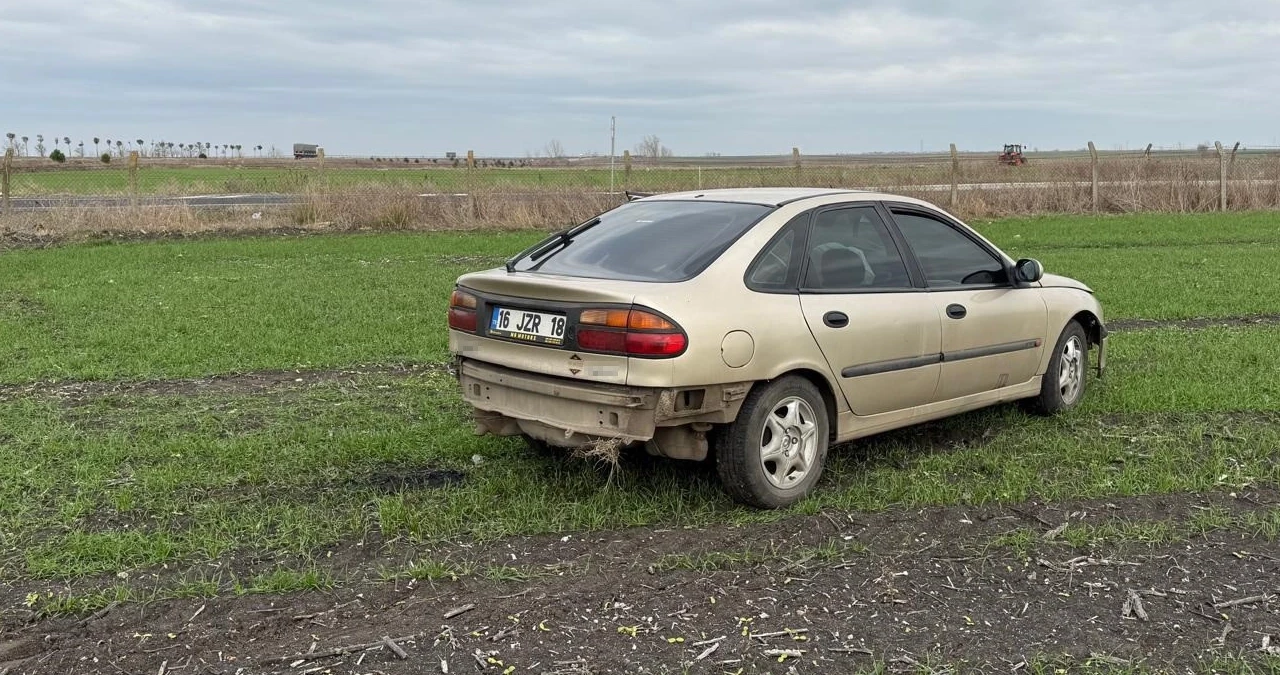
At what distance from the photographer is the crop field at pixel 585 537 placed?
3625 millimetres

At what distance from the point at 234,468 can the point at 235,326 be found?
4.78 meters

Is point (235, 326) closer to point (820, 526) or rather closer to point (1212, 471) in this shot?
point (820, 526)

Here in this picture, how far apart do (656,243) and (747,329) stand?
794 millimetres

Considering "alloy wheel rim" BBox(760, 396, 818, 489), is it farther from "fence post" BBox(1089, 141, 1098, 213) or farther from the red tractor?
the red tractor

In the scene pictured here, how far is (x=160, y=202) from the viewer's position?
72.1 feet

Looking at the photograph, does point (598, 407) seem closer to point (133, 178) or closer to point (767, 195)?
point (767, 195)

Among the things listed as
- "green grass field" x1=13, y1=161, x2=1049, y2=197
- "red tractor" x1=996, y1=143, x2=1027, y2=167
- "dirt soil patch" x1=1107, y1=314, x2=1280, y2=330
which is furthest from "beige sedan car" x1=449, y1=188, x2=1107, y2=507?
"red tractor" x1=996, y1=143, x2=1027, y2=167

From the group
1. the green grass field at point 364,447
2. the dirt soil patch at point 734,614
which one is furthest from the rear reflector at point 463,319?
the dirt soil patch at point 734,614

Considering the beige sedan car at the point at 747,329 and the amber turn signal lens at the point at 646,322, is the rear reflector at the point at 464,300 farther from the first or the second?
the amber turn signal lens at the point at 646,322

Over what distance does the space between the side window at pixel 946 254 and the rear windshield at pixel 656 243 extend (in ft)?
3.37

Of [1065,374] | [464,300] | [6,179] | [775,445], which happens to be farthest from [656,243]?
[6,179]

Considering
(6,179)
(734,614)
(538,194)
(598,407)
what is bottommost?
(734,614)

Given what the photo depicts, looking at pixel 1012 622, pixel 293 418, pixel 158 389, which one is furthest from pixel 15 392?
pixel 1012 622

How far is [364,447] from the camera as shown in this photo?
5.96 m
